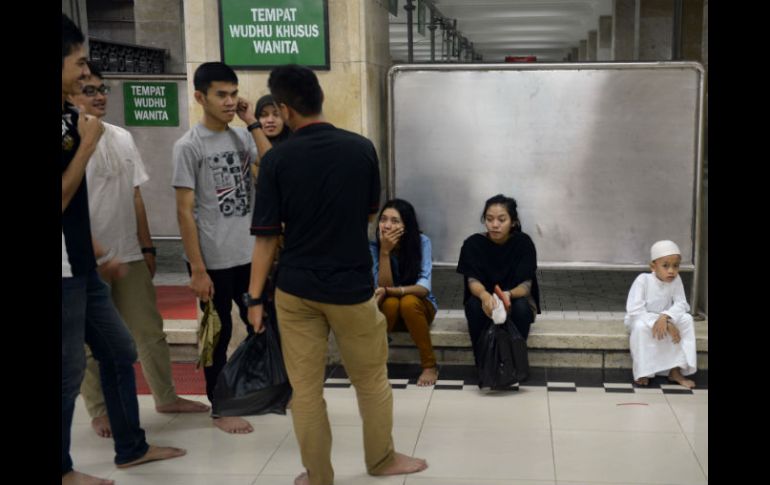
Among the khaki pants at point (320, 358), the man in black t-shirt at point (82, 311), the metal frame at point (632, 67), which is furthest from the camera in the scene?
the metal frame at point (632, 67)

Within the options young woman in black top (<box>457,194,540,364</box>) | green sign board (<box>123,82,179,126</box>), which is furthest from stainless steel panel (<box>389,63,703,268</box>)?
green sign board (<box>123,82,179,126</box>)

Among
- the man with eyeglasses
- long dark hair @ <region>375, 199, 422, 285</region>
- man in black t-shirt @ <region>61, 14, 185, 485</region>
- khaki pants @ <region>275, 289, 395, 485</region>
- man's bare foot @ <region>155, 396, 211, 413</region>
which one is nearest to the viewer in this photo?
man in black t-shirt @ <region>61, 14, 185, 485</region>

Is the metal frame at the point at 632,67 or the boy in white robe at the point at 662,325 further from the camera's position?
the metal frame at the point at 632,67

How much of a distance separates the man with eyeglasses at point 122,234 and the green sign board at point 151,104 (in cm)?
270

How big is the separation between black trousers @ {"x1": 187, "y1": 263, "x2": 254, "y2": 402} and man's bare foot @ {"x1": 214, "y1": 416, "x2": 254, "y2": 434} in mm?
124

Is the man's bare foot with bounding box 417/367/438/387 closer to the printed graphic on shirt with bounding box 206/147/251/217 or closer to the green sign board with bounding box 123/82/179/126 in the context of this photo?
the printed graphic on shirt with bounding box 206/147/251/217

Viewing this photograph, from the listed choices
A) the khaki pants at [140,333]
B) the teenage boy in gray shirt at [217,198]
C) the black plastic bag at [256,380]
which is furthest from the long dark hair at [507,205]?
the khaki pants at [140,333]

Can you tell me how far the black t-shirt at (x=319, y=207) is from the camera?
3184mm

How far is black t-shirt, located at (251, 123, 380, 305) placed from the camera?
318 cm

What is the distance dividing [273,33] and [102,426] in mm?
2434

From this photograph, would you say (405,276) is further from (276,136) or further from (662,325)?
(662,325)

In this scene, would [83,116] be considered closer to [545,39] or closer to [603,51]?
[603,51]

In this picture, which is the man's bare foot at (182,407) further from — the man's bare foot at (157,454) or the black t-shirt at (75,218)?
the black t-shirt at (75,218)

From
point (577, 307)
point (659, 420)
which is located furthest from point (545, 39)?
point (659, 420)
